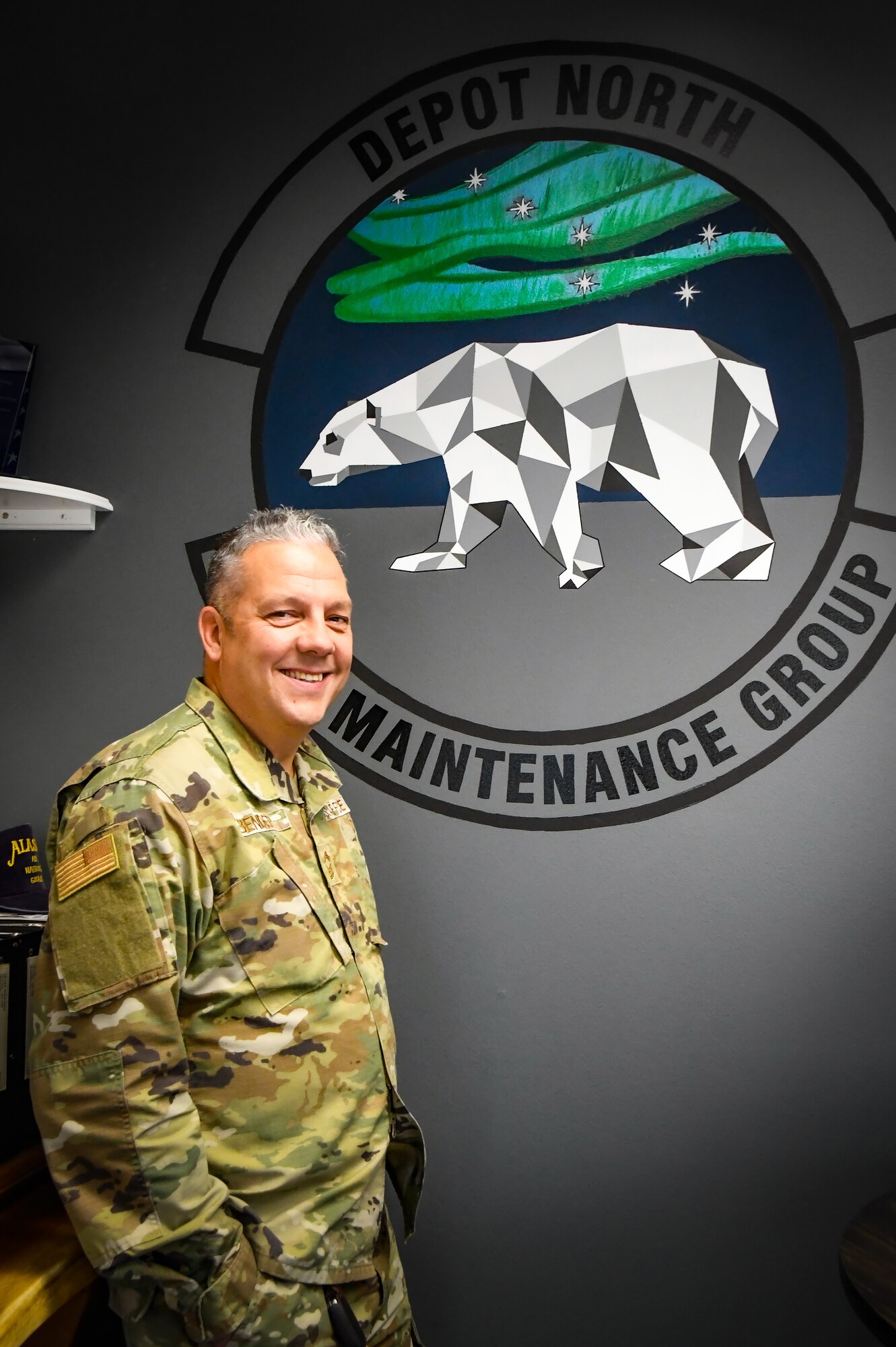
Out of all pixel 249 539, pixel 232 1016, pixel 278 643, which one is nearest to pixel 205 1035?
pixel 232 1016

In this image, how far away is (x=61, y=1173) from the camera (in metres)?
1.16

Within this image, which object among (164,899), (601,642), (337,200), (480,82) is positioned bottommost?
(164,899)

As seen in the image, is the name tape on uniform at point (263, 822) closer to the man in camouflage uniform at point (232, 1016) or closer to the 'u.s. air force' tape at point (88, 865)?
the man in camouflage uniform at point (232, 1016)

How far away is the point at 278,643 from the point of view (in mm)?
1401

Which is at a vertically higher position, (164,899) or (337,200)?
(337,200)

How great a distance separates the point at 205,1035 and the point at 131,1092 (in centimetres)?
12

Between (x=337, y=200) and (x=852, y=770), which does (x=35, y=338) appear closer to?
(x=337, y=200)

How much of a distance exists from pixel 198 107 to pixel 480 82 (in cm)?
57

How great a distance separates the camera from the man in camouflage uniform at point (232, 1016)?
1145mm

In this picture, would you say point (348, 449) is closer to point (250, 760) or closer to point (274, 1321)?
point (250, 760)

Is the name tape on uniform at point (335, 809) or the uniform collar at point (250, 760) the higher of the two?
the uniform collar at point (250, 760)

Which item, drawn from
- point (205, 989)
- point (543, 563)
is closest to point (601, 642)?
point (543, 563)

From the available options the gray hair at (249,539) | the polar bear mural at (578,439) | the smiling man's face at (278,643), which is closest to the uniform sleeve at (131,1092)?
the smiling man's face at (278,643)

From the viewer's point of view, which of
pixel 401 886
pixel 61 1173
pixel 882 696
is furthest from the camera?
pixel 401 886
